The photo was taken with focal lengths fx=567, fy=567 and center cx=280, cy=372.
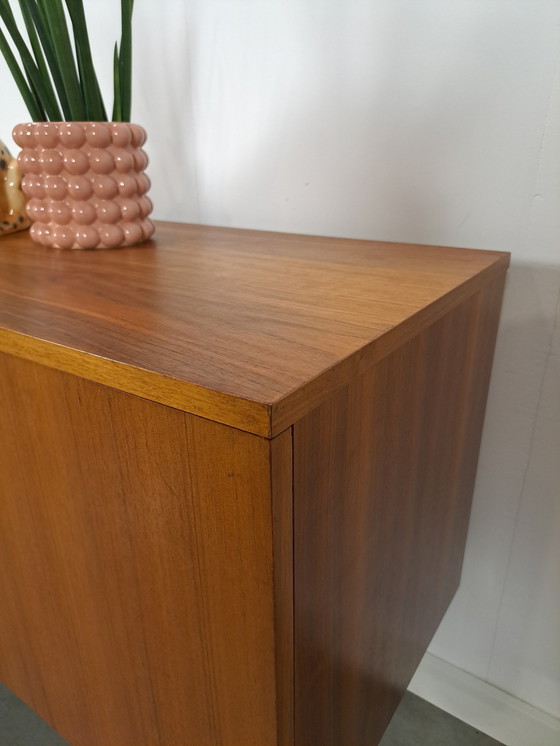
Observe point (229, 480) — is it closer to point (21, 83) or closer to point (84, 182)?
point (84, 182)

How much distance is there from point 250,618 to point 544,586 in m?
0.63

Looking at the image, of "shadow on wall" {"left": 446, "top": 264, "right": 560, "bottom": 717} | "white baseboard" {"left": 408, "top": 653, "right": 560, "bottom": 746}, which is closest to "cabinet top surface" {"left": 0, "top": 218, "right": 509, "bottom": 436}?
"shadow on wall" {"left": 446, "top": 264, "right": 560, "bottom": 717}

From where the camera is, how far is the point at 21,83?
2.36ft

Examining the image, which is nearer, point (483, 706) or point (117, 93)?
point (117, 93)

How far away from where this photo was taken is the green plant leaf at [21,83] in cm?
70

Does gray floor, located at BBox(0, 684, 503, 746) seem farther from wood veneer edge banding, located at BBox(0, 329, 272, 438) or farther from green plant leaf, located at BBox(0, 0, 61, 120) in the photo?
green plant leaf, located at BBox(0, 0, 61, 120)

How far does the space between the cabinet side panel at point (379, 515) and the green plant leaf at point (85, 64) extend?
0.54 m

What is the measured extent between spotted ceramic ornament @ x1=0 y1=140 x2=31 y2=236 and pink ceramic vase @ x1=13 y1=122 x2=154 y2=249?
0.09 metres

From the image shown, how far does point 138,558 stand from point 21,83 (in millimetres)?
619

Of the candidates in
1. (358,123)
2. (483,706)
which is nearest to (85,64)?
(358,123)

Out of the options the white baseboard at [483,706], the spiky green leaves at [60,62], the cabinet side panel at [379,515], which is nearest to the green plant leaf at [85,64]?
the spiky green leaves at [60,62]

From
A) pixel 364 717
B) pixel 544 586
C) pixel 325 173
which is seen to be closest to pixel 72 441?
pixel 364 717

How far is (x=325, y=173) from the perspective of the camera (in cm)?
82

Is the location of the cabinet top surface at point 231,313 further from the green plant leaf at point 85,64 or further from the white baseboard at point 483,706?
the white baseboard at point 483,706
